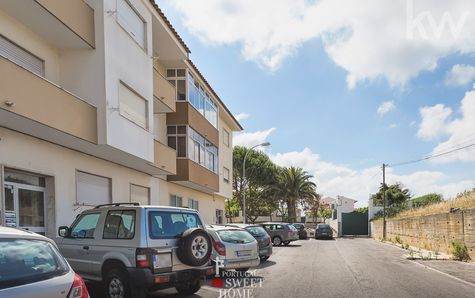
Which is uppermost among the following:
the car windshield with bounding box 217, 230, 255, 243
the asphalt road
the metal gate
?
the car windshield with bounding box 217, 230, 255, 243

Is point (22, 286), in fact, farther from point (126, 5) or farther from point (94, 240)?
point (126, 5)

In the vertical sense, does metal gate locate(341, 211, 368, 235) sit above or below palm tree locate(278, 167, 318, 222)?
below

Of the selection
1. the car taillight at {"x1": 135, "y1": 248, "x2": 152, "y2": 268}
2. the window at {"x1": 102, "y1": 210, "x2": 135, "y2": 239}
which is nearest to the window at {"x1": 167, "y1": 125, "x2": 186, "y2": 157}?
the window at {"x1": 102, "y1": 210, "x2": 135, "y2": 239}

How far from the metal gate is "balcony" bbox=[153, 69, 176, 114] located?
39.0 meters

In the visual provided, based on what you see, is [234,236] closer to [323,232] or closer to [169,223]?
[169,223]

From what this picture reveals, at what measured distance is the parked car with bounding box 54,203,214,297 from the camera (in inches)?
320

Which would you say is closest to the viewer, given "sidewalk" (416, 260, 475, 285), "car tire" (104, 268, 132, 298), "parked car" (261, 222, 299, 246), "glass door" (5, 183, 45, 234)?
"car tire" (104, 268, 132, 298)

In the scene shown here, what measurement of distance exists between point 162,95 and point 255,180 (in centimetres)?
4135

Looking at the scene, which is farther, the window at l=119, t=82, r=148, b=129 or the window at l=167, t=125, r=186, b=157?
the window at l=167, t=125, r=186, b=157

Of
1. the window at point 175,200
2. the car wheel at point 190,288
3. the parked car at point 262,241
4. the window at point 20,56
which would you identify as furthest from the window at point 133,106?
the window at point 175,200

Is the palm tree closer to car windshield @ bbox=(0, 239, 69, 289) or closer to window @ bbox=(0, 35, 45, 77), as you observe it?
window @ bbox=(0, 35, 45, 77)

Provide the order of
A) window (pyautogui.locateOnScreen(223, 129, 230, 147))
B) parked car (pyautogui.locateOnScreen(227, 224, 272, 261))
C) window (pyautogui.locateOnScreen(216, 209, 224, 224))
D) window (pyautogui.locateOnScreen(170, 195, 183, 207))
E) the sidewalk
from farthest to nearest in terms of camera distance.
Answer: window (pyautogui.locateOnScreen(223, 129, 230, 147)), window (pyautogui.locateOnScreen(216, 209, 224, 224)), window (pyautogui.locateOnScreen(170, 195, 183, 207)), parked car (pyautogui.locateOnScreen(227, 224, 272, 261)), the sidewalk

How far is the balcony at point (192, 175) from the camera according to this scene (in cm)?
2136

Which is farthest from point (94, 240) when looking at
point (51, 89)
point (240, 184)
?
point (240, 184)
